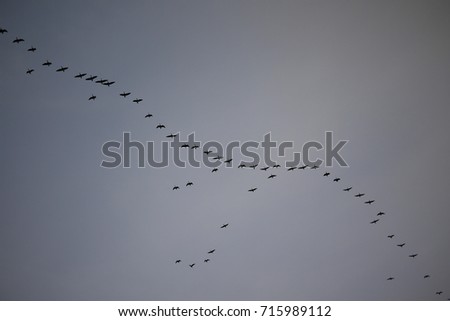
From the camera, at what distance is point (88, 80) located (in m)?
68.9

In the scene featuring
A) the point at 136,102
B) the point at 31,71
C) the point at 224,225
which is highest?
the point at 31,71

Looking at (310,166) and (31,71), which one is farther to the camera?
(310,166)

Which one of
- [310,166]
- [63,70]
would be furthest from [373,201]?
[63,70]

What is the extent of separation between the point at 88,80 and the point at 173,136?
13.9 m

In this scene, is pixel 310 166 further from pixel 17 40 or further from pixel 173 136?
pixel 17 40

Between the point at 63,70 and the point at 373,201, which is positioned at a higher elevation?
the point at 63,70
